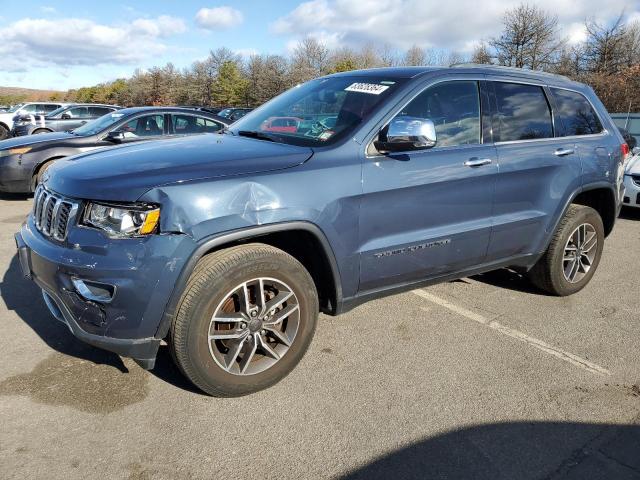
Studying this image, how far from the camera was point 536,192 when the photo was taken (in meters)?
3.91

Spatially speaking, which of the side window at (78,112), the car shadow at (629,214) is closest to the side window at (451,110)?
the car shadow at (629,214)

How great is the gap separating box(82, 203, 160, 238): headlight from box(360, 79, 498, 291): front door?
3.96ft

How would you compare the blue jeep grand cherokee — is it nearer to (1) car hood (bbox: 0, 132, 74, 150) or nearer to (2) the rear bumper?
(2) the rear bumper

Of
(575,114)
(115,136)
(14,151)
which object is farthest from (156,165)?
(14,151)

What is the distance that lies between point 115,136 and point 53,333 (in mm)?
4703

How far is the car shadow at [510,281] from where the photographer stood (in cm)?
467

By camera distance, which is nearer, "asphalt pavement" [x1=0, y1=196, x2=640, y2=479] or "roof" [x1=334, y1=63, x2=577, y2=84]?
"asphalt pavement" [x1=0, y1=196, x2=640, y2=479]

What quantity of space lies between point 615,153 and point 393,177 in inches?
103

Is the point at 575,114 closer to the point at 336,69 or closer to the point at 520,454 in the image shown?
the point at 520,454

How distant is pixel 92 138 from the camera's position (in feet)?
25.6

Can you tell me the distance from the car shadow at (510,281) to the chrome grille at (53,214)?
3.71 m

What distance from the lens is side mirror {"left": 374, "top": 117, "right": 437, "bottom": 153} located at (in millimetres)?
3008

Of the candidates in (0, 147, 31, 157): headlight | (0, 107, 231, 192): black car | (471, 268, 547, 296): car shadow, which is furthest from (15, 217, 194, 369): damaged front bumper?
(0, 147, 31, 157): headlight

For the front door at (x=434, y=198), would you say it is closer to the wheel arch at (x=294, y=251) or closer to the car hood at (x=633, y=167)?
the wheel arch at (x=294, y=251)
